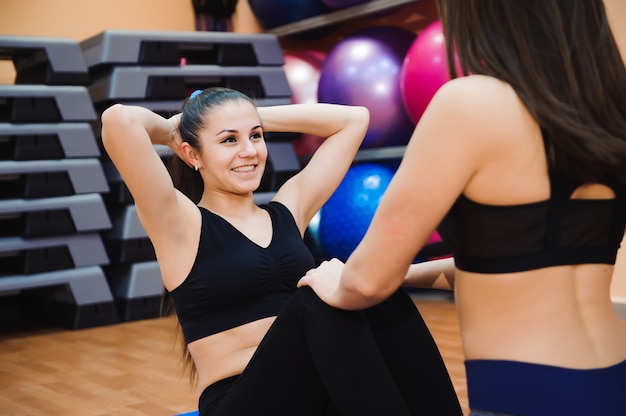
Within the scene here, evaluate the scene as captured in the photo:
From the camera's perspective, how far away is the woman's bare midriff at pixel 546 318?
1022mm

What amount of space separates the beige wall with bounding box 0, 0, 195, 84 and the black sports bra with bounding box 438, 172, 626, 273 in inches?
144

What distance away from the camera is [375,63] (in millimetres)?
3783

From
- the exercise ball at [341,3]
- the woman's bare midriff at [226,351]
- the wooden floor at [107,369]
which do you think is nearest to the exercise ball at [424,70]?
the exercise ball at [341,3]

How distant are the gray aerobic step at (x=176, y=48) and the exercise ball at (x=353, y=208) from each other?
0.85m

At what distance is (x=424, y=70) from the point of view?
3.49 m

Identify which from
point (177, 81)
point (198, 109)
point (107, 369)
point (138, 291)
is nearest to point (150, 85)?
point (177, 81)

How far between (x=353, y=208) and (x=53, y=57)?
1.50 m

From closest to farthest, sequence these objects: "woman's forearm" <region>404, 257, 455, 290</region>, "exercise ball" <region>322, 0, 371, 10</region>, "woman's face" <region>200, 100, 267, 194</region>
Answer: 1. "woman's forearm" <region>404, 257, 455, 290</region>
2. "woman's face" <region>200, 100, 267, 194</region>
3. "exercise ball" <region>322, 0, 371, 10</region>

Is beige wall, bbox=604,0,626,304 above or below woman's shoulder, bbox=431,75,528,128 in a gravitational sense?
below

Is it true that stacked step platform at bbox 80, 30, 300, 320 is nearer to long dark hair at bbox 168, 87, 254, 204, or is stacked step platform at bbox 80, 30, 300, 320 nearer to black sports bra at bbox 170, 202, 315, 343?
long dark hair at bbox 168, 87, 254, 204

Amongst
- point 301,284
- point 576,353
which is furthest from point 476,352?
point 301,284

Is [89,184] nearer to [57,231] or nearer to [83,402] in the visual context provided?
[57,231]

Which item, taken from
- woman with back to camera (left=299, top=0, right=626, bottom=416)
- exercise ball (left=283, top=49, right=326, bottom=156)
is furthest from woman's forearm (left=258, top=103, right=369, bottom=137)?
Answer: exercise ball (left=283, top=49, right=326, bottom=156)

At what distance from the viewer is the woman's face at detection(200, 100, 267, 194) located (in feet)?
5.74
